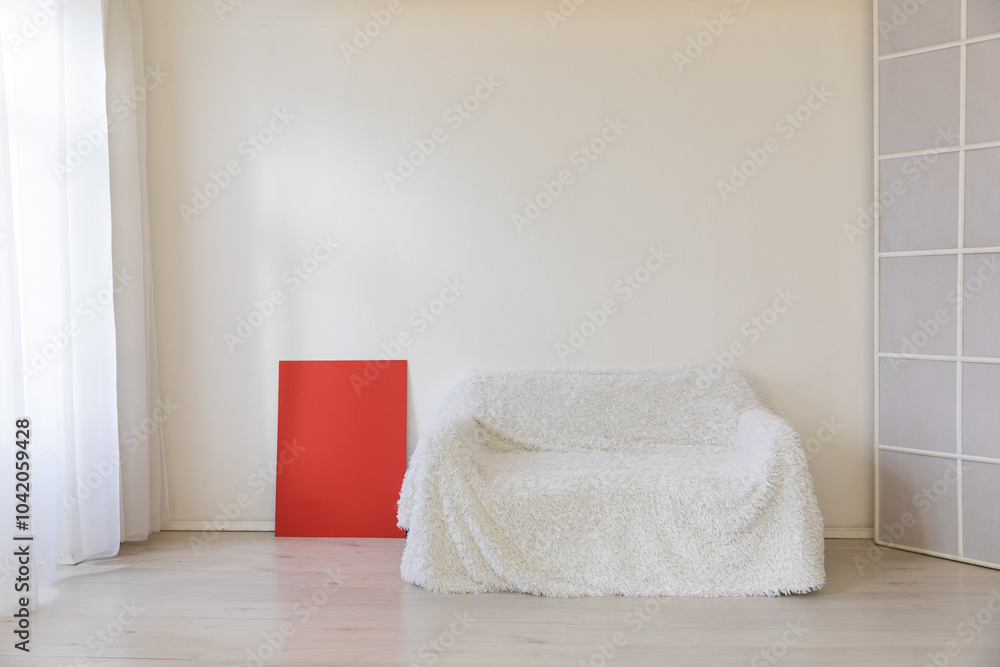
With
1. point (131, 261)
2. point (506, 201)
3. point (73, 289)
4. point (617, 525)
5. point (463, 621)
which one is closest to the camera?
point (463, 621)

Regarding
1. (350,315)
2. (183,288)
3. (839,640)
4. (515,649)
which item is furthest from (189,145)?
(839,640)

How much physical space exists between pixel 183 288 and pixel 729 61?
2.52 meters

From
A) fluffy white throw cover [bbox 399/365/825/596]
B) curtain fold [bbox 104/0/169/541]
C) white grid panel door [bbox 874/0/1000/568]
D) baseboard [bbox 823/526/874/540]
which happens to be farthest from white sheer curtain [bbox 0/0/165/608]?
white grid panel door [bbox 874/0/1000/568]

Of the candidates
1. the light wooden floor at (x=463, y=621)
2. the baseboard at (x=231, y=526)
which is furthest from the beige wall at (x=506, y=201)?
the light wooden floor at (x=463, y=621)

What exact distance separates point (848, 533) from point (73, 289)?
10.5ft

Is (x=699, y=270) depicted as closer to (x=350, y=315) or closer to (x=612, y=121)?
(x=612, y=121)

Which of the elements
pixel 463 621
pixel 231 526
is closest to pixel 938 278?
pixel 463 621

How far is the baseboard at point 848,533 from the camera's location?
294cm

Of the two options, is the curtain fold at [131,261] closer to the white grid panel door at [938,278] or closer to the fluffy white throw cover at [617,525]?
the fluffy white throw cover at [617,525]

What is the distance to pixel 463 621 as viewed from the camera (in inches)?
85.4

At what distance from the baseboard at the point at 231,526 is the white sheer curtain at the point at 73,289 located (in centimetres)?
13

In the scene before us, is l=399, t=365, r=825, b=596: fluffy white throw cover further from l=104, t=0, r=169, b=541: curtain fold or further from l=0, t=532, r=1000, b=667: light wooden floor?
l=104, t=0, r=169, b=541: curtain fold

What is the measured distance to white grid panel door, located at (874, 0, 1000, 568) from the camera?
8.45 ft

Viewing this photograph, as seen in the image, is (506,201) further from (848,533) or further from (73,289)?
(848,533)
